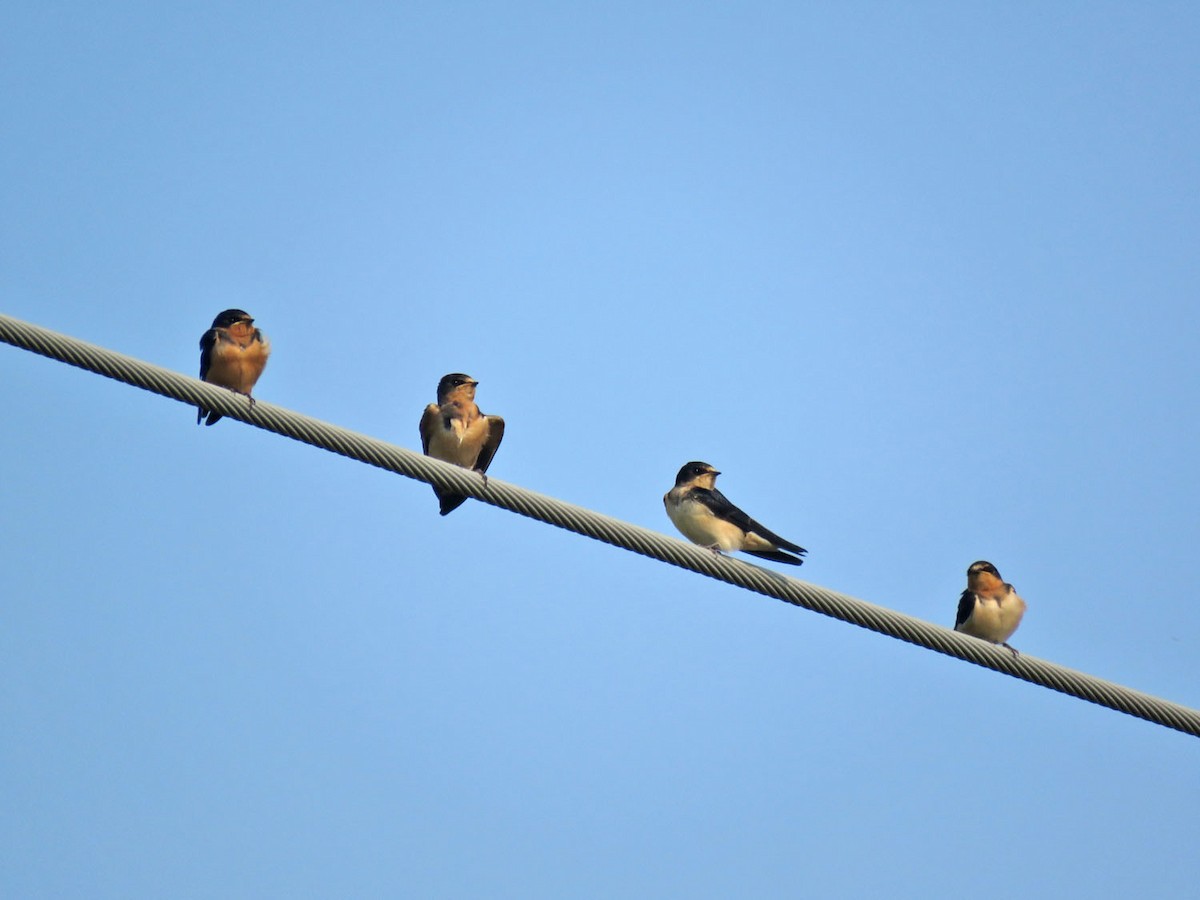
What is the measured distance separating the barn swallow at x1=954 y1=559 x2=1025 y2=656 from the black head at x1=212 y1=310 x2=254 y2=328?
5335mm

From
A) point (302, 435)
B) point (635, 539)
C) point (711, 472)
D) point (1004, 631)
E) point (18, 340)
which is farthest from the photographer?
point (1004, 631)

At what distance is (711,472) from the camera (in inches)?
389

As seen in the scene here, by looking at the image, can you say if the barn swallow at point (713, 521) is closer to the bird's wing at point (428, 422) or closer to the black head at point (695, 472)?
the black head at point (695, 472)

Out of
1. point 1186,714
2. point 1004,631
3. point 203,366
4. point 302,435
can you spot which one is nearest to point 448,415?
point 203,366

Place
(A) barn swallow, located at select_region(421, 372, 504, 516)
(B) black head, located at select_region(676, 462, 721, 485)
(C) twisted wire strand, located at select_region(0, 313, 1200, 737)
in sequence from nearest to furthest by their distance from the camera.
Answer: (C) twisted wire strand, located at select_region(0, 313, 1200, 737)
(B) black head, located at select_region(676, 462, 721, 485)
(A) barn swallow, located at select_region(421, 372, 504, 516)

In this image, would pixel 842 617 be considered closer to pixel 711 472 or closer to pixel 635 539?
pixel 635 539

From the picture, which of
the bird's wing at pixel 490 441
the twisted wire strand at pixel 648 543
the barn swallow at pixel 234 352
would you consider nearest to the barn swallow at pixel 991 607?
the bird's wing at pixel 490 441

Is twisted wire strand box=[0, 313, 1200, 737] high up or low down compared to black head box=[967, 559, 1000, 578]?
down

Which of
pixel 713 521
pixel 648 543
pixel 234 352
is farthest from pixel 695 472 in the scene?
pixel 648 543

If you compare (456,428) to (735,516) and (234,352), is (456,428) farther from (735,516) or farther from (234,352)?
(735,516)

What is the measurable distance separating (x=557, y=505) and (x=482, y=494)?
319mm

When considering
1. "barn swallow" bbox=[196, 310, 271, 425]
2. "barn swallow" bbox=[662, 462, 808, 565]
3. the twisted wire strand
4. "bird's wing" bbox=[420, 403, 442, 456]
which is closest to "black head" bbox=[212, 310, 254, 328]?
"barn swallow" bbox=[196, 310, 271, 425]

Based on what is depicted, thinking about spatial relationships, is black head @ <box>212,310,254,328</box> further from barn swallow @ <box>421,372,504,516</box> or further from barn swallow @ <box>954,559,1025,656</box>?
barn swallow @ <box>954,559,1025,656</box>

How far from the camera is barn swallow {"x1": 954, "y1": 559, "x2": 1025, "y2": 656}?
10.6 metres
